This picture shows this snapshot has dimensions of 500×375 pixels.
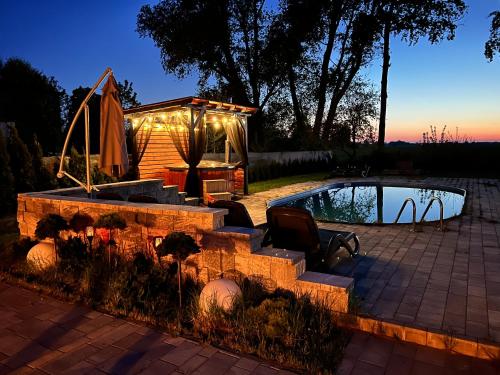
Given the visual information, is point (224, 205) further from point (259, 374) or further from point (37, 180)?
point (37, 180)

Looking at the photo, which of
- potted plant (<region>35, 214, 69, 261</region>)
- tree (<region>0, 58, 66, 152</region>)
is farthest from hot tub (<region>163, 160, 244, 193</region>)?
tree (<region>0, 58, 66, 152</region>)

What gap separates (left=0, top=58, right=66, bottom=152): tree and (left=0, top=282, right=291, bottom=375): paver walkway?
18104 millimetres

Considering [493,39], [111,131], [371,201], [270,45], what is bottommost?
[371,201]

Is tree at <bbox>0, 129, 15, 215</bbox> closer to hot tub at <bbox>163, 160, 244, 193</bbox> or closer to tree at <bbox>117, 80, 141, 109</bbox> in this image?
hot tub at <bbox>163, 160, 244, 193</bbox>

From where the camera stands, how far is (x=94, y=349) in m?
2.88

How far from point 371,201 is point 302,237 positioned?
8561 millimetres

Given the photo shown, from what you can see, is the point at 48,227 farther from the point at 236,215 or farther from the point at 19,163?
the point at 19,163

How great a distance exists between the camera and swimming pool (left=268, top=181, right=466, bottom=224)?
9648 mm

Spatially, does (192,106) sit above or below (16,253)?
above

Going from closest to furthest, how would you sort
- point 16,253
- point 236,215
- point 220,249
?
point 220,249
point 236,215
point 16,253

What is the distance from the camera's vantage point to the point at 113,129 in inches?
191

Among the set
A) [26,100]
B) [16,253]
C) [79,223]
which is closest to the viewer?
[79,223]

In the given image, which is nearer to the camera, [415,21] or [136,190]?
[136,190]

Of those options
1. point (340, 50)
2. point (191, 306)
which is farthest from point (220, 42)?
point (191, 306)
